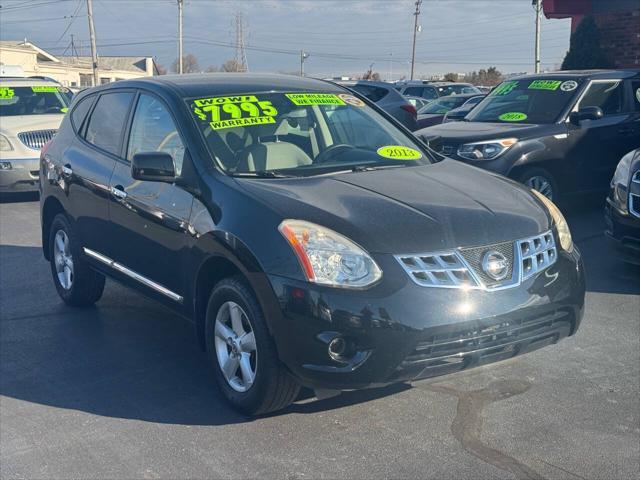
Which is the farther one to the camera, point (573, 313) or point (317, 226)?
point (573, 313)

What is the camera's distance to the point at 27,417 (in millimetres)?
4609

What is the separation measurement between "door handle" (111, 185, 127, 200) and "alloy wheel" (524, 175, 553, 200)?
5021 millimetres

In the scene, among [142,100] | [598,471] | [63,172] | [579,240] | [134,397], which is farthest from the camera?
[579,240]

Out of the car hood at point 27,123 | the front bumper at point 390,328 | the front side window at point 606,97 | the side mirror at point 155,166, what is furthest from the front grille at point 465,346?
the car hood at point 27,123

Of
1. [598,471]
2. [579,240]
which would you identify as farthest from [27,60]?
[598,471]

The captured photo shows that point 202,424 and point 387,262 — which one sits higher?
point 387,262

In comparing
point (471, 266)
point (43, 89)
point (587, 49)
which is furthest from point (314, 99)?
point (587, 49)

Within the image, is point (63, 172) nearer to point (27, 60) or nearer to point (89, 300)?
point (89, 300)

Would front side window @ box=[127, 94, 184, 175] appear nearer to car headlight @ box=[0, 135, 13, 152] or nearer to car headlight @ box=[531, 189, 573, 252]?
car headlight @ box=[531, 189, 573, 252]

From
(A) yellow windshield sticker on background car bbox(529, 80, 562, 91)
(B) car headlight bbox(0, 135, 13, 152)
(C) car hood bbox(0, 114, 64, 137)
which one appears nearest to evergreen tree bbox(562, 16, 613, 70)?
(A) yellow windshield sticker on background car bbox(529, 80, 562, 91)

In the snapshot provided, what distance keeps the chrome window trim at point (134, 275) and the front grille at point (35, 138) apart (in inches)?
267

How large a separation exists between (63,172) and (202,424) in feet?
9.35

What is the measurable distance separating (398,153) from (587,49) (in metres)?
13.9

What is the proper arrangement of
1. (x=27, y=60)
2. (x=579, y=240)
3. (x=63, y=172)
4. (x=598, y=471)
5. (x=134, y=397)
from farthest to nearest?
(x=27, y=60), (x=579, y=240), (x=63, y=172), (x=134, y=397), (x=598, y=471)
